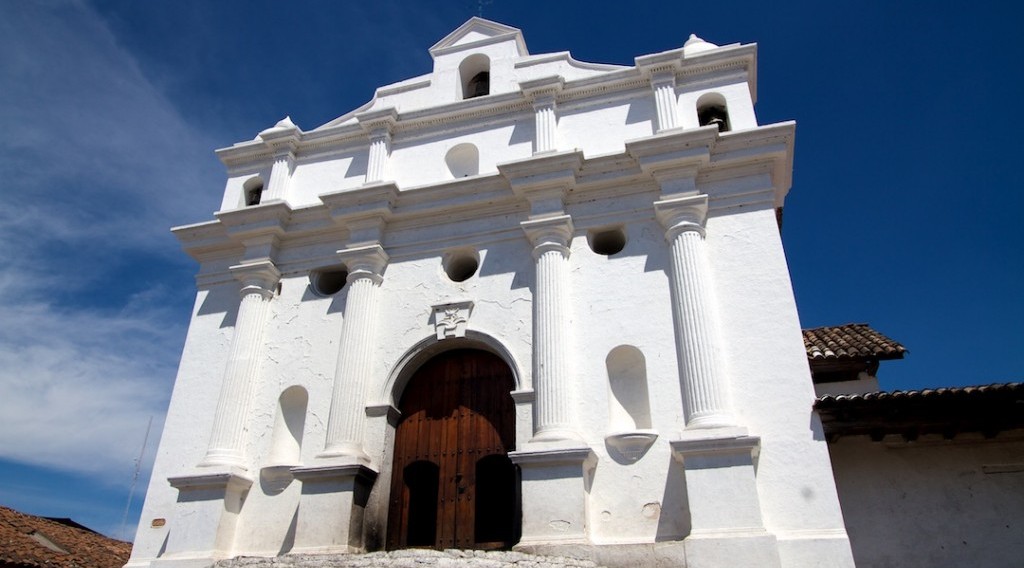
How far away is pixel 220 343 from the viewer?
1318 cm

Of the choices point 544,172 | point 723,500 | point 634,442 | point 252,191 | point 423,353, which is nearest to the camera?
point 723,500

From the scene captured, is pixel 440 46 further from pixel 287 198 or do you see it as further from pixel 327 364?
pixel 327 364

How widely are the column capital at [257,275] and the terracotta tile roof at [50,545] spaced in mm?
8326

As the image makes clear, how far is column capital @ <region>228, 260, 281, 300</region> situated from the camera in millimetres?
13188

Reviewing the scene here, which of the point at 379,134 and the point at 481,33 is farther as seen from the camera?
the point at 481,33

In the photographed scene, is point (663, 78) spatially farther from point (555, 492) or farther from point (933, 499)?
point (933, 499)

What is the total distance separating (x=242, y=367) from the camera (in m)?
12.4

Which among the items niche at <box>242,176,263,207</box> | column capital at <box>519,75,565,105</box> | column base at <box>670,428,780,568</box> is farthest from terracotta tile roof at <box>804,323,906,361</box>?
niche at <box>242,176,263,207</box>

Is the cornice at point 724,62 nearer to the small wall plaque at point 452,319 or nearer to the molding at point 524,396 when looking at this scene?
the small wall plaque at point 452,319

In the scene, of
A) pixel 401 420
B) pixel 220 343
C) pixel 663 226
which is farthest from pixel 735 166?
pixel 220 343

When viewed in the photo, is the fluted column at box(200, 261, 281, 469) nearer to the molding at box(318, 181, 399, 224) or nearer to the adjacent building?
the adjacent building

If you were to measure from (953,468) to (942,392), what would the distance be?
4.80 ft

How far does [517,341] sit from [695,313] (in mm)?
2735

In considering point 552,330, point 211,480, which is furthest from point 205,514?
point 552,330
